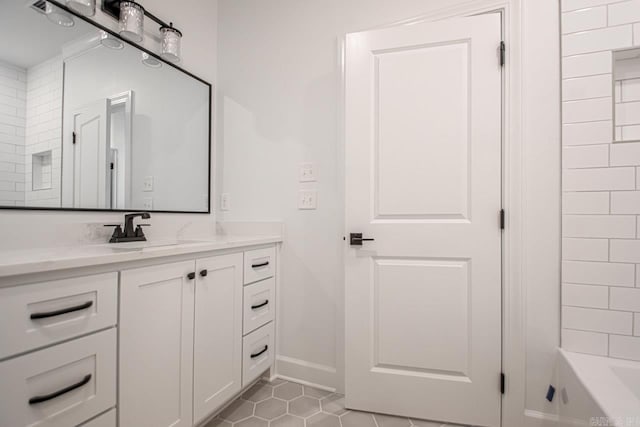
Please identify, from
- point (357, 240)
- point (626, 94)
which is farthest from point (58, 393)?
point (626, 94)

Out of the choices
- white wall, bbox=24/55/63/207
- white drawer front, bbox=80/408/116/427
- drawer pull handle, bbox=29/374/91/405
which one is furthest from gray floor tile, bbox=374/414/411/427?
white wall, bbox=24/55/63/207

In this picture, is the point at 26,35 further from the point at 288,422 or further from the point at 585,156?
the point at 585,156

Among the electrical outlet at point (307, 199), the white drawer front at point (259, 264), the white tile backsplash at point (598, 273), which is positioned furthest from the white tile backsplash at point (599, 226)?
the white drawer front at point (259, 264)

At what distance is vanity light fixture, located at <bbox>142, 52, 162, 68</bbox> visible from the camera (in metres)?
1.63

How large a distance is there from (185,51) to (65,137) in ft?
3.34

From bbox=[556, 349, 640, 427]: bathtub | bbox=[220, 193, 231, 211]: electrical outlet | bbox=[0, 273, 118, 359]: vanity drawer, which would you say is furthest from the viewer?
bbox=[220, 193, 231, 211]: electrical outlet

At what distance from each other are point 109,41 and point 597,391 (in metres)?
2.57

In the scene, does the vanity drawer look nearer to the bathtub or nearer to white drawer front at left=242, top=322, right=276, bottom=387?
white drawer front at left=242, top=322, right=276, bottom=387

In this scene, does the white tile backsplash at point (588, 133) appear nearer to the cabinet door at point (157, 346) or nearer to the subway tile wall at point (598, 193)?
the subway tile wall at point (598, 193)

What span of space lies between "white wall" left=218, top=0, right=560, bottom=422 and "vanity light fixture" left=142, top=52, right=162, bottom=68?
481 millimetres

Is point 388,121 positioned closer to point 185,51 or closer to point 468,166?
point 468,166

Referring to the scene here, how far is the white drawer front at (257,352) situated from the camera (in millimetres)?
1549

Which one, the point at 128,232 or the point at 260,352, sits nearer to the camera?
the point at 128,232

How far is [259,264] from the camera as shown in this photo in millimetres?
1688
